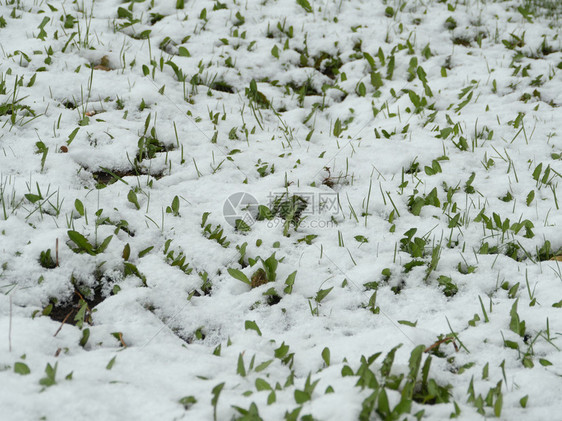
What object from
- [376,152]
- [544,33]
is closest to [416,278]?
[376,152]

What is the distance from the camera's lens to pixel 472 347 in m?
2.35

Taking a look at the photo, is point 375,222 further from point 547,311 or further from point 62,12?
point 62,12

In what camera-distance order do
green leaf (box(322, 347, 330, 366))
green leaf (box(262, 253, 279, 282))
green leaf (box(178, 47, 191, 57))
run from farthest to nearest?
green leaf (box(178, 47, 191, 57)) → green leaf (box(262, 253, 279, 282)) → green leaf (box(322, 347, 330, 366))

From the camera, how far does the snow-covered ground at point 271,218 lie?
2100 mm

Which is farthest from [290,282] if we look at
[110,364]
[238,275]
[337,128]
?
[337,128]

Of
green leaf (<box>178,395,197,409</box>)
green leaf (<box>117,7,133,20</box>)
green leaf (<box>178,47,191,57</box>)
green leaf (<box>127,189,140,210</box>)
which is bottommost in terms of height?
green leaf (<box>178,395,197,409</box>)

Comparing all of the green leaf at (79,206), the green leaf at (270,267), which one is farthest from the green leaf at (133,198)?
the green leaf at (270,267)

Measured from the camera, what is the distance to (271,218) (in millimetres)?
3260

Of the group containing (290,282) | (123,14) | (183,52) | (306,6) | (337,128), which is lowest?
(290,282)

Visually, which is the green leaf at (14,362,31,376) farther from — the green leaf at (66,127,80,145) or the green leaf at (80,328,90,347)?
the green leaf at (66,127,80,145)

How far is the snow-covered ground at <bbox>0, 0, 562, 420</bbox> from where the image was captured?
2100 mm

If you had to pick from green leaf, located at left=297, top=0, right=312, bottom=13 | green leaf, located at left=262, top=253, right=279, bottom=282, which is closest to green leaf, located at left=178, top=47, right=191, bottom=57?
green leaf, located at left=297, top=0, right=312, bottom=13

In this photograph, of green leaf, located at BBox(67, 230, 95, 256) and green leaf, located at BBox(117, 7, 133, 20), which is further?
green leaf, located at BBox(117, 7, 133, 20)

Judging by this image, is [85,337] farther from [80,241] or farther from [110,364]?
[80,241]
